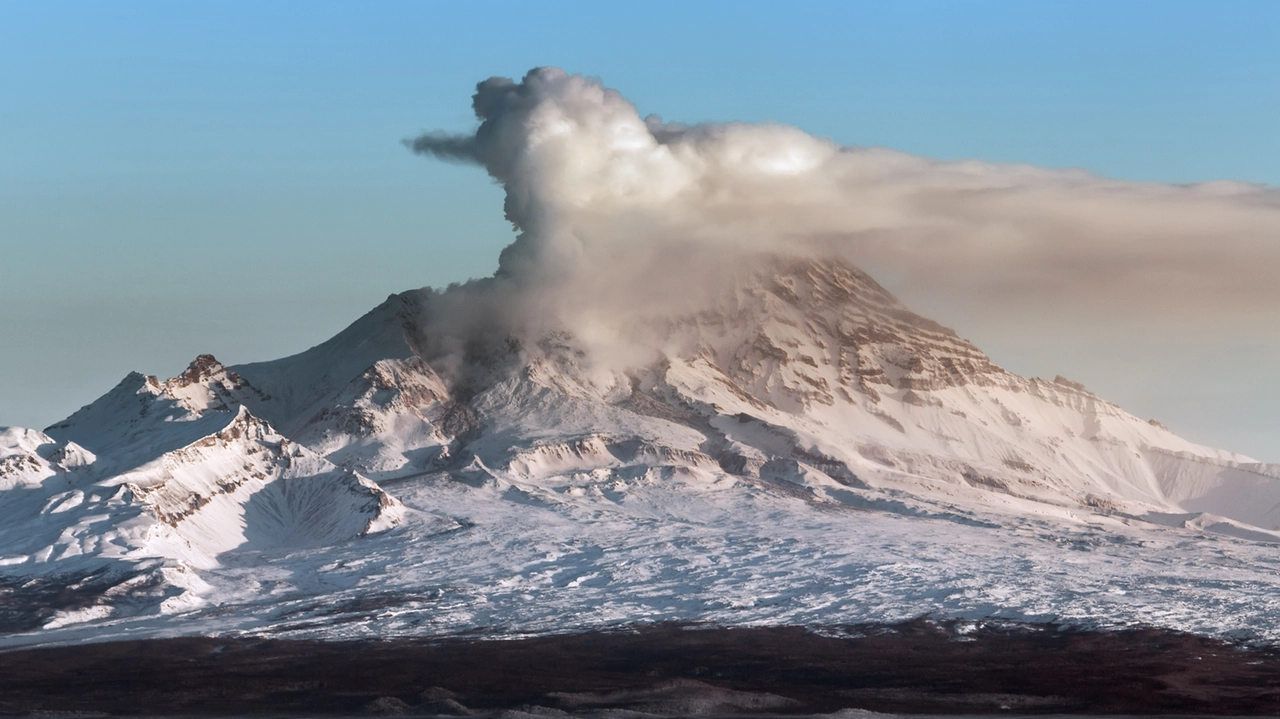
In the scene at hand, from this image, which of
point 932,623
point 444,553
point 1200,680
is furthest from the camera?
point 444,553

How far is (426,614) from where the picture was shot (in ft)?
547

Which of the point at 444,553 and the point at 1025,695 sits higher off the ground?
the point at 444,553

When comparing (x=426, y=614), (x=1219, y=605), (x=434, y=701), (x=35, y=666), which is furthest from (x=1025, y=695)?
(x=35, y=666)

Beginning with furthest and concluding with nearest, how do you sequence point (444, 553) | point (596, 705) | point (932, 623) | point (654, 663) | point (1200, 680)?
point (444, 553), point (932, 623), point (654, 663), point (1200, 680), point (596, 705)

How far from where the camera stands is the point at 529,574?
187 m

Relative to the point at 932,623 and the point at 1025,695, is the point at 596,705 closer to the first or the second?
the point at 1025,695

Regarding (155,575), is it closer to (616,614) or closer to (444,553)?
(444,553)

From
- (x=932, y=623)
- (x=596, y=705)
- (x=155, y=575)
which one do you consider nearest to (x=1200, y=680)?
(x=932, y=623)

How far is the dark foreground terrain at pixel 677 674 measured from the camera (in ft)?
392

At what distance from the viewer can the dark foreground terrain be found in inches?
4705

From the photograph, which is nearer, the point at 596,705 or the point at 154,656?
the point at 596,705

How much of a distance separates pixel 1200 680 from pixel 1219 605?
39037mm

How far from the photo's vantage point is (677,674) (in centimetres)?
13350

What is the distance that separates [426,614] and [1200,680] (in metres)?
70.3
